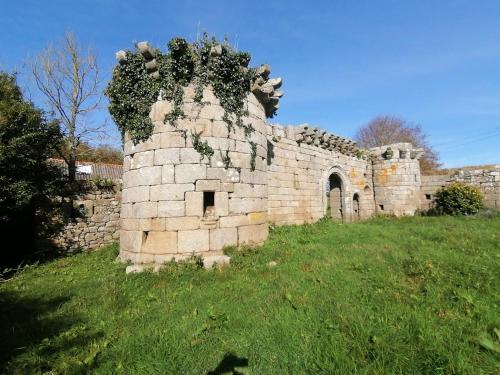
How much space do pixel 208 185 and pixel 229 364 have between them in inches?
146

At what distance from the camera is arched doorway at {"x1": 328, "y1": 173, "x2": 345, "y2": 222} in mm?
13711

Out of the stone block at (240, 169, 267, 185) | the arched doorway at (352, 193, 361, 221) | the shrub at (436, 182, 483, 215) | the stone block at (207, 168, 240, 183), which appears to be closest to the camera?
the stone block at (207, 168, 240, 183)

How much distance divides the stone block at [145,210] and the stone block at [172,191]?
161mm

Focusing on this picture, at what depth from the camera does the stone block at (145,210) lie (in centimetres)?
578

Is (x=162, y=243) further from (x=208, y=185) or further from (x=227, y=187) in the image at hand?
(x=227, y=187)

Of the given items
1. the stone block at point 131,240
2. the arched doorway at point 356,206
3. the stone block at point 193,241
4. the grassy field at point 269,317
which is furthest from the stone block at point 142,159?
the arched doorway at point 356,206

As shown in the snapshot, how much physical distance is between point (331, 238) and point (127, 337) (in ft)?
19.1

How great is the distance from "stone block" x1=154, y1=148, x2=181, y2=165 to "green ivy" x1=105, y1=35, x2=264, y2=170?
0.46m

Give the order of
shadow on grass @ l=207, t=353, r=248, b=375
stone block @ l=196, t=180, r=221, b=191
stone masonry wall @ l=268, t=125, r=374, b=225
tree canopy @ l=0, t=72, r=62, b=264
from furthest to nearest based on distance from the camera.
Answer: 1. stone masonry wall @ l=268, t=125, r=374, b=225
2. tree canopy @ l=0, t=72, r=62, b=264
3. stone block @ l=196, t=180, r=221, b=191
4. shadow on grass @ l=207, t=353, r=248, b=375

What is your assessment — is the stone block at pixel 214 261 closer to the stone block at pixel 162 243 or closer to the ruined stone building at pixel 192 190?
the ruined stone building at pixel 192 190

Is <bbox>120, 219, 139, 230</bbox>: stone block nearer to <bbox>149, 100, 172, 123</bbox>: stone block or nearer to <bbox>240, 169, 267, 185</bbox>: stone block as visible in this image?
<bbox>149, 100, 172, 123</bbox>: stone block

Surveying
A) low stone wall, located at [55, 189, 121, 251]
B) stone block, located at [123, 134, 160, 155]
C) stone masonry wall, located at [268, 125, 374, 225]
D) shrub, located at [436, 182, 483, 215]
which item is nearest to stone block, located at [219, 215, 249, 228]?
stone block, located at [123, 134, 160, 155]

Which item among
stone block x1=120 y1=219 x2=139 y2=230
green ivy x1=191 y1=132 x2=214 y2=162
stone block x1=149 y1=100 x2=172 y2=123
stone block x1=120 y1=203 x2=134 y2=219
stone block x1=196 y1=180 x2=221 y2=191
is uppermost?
stone block x1=149 y1=100 x2=172 y2=123

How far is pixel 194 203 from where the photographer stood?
5746 mm
